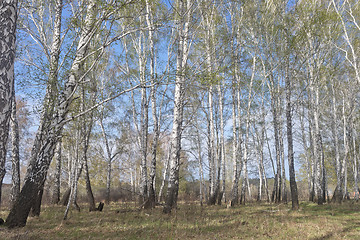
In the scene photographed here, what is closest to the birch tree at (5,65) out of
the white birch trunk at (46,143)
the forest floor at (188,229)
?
the forest floor at (188,229)

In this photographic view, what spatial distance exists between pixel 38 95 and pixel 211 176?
424 inches

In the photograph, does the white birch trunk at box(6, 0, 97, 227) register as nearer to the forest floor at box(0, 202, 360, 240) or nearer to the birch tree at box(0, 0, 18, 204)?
the forest floor at box(0, 202, 360, 240)

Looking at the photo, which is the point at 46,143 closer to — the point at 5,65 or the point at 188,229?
the point at 5,65

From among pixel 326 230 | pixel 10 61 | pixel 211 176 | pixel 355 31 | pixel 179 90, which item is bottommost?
pixel 326 230

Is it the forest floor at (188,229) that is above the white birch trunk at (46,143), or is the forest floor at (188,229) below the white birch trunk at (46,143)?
below

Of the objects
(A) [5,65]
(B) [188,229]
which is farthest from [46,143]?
(B) [188,229]

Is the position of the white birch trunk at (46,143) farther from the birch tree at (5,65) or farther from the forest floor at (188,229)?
the birch tree at (5,65)

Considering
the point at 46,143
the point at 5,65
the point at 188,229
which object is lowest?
the point at 188,229

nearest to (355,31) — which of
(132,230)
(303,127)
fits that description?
(303,127)

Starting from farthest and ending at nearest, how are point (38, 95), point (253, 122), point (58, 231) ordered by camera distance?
point (253, 122) → point (38, 95) → point (58, 231)

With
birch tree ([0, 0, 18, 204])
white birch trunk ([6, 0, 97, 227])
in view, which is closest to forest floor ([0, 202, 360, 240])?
white birch trunk ([6, 0, 97, 227])

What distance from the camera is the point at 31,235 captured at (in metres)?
5.16

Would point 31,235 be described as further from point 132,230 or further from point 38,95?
point 38,95

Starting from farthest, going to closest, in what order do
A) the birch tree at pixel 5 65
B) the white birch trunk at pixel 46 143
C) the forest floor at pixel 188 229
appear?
the white birch trunk at pixel 46 143 → the forest floor at pixel 188 229 → the birch tree at pixel 5 65
